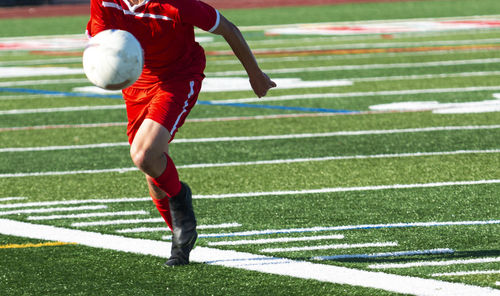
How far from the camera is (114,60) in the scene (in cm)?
545

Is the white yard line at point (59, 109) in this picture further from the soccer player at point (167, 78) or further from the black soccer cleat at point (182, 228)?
the black soccer cleat at point (182, 228)

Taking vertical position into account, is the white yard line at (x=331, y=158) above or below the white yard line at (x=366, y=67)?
above

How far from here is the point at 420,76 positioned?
15094mm

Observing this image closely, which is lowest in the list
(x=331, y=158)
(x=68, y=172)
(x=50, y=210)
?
(x=68, y=172)

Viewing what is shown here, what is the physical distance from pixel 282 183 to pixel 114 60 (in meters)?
3.08

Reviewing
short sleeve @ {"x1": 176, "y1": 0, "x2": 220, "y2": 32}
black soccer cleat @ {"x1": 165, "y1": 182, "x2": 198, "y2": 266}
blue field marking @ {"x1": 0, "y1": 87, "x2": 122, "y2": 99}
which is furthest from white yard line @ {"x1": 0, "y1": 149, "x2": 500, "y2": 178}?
blue field marking @ {"x1": 0, "y1": 87, "x2": 122, "y2": 99}

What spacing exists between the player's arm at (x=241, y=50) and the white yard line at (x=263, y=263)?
0.96 meters

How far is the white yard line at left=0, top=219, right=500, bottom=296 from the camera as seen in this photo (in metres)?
5.08

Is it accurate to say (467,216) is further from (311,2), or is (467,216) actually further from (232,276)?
(311,2)

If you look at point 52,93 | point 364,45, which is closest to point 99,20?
point 52,93

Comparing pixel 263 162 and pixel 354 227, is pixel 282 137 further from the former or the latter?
pixel 354 227

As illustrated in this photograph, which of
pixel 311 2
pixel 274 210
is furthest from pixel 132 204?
pixel 311 2

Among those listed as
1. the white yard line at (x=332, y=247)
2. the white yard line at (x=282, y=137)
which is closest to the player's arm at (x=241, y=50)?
the white yard line at (x=332, y=247)

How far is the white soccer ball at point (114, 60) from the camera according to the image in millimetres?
5430
